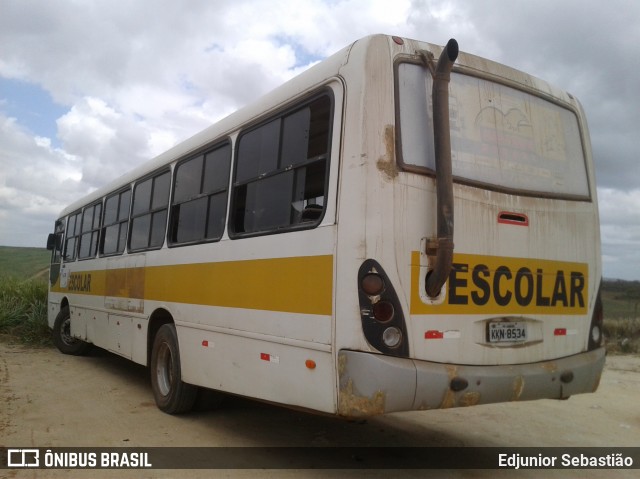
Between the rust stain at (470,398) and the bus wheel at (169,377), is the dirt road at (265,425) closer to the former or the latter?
the bus wheel at (169,377)

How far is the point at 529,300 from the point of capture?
4348 millimetres

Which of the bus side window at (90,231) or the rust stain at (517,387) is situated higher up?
the bus side window at (90,231)

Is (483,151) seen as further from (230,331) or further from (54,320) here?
(54,320)

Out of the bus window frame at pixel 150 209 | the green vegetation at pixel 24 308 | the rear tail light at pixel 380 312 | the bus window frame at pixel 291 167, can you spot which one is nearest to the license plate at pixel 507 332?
the rear tail light at pixel 380 312

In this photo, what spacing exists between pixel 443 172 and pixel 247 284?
1877mm

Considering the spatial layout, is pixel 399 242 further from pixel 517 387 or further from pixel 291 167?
pixel 517 387

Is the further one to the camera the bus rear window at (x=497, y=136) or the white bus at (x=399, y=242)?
the bus rear window at (x=497, y=136)

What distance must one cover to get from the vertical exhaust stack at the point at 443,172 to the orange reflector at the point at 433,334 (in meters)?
0.24

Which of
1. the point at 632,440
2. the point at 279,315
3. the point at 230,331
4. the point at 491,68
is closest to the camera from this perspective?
the point at 279,315

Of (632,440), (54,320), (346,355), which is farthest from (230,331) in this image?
(54,320)

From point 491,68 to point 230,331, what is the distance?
3049 millimetres

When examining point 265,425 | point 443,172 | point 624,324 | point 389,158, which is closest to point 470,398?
point 443,172

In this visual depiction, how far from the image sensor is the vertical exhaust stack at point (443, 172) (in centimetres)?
381

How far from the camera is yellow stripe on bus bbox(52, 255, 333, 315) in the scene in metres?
3.98
